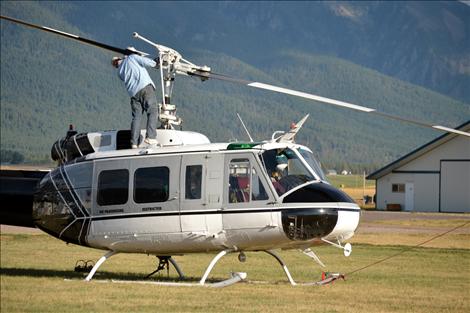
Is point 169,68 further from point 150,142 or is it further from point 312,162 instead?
point 312,162

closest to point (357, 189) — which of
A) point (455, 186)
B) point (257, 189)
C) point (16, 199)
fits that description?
point (455, 186)

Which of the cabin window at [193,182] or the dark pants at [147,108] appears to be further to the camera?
the dark pants at [147,108]

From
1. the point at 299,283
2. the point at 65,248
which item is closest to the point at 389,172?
the point at 65,248

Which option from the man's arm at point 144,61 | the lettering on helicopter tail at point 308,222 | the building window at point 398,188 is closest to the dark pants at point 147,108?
the man's arm at point 144,61

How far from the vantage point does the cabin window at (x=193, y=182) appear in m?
17.1

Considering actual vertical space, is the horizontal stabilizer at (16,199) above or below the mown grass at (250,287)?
above

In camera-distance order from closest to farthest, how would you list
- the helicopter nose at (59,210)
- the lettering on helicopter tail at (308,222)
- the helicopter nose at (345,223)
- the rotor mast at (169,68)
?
the lettering on helicopter tail at (308,222)
the helicopter nose at (345,223)
the rotor mast at (169,68)
the helicopter nose at (59,210)

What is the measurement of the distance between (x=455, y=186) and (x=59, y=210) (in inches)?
1857

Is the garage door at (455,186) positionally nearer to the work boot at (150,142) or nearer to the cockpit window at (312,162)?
the cockpit window at (312,162)

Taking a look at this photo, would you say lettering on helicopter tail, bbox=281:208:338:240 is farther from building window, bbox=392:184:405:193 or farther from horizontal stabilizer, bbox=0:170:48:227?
building window, bbox=392:184:405:193

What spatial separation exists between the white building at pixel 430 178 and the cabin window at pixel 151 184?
42.1 m

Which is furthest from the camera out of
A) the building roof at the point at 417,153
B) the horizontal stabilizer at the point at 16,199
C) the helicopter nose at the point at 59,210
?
the building roof at the point at 417,153

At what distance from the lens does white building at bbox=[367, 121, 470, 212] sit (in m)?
60.7

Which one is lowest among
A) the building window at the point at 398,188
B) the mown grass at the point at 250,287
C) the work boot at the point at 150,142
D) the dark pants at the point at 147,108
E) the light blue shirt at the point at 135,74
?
the building window at the point at 398,188
